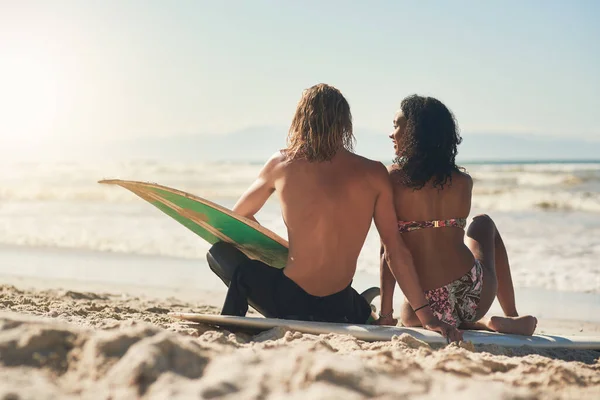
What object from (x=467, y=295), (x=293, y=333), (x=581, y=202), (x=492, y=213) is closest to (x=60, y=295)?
(x=293, y=333)

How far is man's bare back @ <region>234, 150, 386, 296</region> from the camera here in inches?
125

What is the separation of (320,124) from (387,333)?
947 mm

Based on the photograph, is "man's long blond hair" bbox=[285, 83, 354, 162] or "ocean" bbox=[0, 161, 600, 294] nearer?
"man's long blond hair" bbox=[285, 83, 354, 162]

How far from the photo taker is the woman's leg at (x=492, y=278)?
3.30 meters

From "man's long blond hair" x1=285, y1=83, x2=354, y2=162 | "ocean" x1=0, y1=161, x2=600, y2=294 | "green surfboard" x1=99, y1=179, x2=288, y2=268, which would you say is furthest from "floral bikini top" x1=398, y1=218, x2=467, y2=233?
"ocean" x1=0, y1=161, x2=600, y2=294

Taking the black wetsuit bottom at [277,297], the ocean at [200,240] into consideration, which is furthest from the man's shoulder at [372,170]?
the ocean at [200,240]

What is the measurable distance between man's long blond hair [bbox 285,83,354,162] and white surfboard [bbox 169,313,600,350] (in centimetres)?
73

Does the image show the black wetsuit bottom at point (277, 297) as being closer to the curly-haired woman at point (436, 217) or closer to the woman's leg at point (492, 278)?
the curly-haired woman at point (436, 217)

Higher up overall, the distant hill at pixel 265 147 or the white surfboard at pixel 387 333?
the distant hill at pixel 265 147

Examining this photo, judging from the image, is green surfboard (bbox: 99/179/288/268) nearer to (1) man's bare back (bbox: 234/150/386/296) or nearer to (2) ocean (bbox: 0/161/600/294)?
(1) man's bare back (bbox: 234/150/386/296)

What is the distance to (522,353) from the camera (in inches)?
119

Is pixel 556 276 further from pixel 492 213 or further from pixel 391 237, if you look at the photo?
pixel 492 213

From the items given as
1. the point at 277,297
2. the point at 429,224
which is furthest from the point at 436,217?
the point at 277,297

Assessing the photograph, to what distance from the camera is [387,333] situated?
10.2 feet
